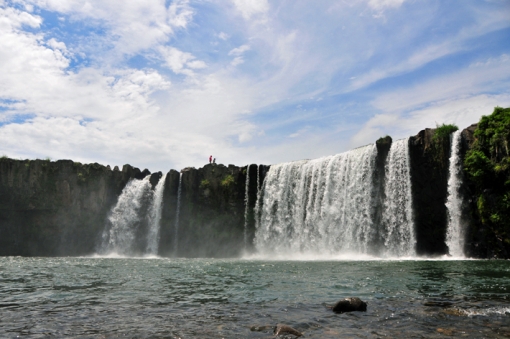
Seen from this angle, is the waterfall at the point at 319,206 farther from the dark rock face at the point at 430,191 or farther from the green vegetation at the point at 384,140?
the dark rock face at the point at 430,191

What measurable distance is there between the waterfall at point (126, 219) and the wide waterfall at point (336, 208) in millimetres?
15816

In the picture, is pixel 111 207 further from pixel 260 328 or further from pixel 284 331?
pixel 284 331

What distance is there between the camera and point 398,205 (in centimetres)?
3322

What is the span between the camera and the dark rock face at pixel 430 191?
3150 centimetres

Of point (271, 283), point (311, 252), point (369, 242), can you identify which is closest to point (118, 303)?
point (271, 283)

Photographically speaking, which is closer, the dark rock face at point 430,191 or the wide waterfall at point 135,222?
the dark rock face at point 430,191

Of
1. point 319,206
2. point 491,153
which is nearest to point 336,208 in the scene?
point 319,206

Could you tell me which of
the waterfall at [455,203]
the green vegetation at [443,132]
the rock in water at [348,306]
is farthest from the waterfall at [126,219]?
the rock in water at [348,306]

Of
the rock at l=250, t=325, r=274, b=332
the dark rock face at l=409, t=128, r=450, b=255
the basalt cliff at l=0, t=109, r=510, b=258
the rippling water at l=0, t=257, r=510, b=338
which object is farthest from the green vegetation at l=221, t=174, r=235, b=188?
the rock at l=250, t=325, r=274, b=332

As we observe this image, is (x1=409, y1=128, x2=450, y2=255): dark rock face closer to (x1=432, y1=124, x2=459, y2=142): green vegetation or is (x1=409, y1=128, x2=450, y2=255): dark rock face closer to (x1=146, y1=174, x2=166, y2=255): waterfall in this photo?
(x1=432, y1=124, x2=459, y2=142): green vegetation

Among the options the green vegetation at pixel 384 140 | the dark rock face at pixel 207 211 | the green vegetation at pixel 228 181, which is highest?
the green vegetation at pixel 384 140

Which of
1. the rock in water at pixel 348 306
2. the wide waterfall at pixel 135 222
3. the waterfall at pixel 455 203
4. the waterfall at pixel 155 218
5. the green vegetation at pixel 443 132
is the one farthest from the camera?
the wide waterfall at pixel 135 222

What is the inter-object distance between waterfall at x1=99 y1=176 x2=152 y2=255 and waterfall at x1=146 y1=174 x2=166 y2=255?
1.32 meters

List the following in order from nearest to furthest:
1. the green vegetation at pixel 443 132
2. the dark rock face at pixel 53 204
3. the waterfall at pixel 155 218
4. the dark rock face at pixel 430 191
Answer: the dark rock face at pixel 430 191
the green vegetation at pixel 443 132
the waterfall at pixel 155 218
the dark rock face at pixel 53 204
